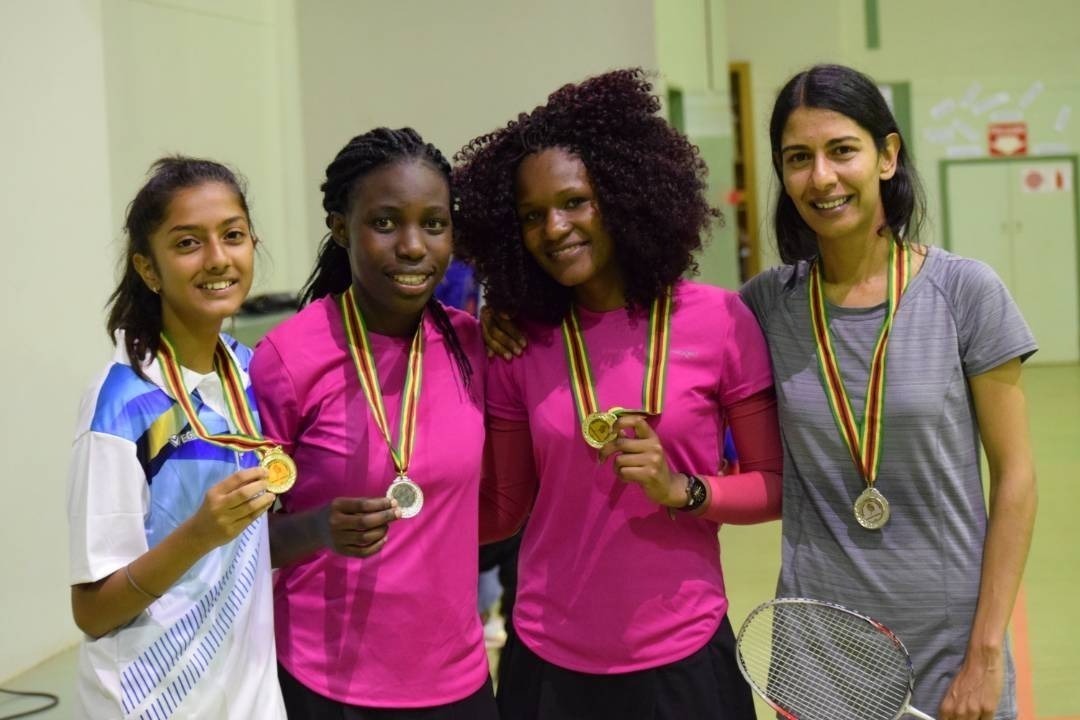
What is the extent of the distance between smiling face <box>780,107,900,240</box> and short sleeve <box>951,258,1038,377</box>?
248 mm

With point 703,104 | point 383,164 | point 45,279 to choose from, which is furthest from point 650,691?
point 703,104

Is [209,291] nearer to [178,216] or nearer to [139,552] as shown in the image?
[178,216]

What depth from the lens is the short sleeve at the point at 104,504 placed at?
221 cm

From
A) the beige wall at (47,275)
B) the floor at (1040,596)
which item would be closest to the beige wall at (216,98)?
the beige wall at (47,275)

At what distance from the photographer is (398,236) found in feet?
8.46

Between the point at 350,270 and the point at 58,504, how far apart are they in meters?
3.70

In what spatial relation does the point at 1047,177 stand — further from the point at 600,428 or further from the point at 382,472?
the point at 382,472

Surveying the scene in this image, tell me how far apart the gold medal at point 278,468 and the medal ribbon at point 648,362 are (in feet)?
2.10

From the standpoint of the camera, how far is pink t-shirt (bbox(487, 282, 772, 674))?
8.64 feet

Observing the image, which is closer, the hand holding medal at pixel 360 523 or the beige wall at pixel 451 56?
the hand holding medal at pixel 360 523

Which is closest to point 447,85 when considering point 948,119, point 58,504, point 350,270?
point 58,504

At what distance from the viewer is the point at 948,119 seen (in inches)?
647

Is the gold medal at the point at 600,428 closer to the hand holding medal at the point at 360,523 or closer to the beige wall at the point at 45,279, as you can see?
the hand holding medal at the point at 360,523

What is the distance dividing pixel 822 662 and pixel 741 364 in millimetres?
661
